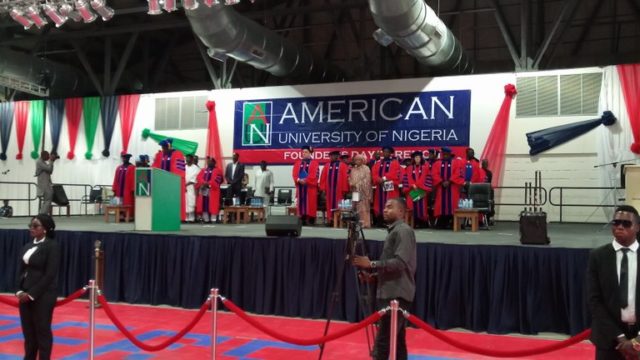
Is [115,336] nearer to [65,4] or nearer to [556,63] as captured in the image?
[65,4]

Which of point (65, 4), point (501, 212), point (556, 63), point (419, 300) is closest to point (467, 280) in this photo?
point (419, 300)

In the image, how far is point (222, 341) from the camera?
644 centimetres

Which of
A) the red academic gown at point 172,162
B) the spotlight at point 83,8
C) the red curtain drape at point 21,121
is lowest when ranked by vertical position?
the red academic gown at point 172,162

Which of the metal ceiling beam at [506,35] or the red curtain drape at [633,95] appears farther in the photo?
the metal ceiling beam at [506,35]

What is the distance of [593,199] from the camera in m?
13.0

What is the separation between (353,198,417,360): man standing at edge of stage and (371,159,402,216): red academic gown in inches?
258

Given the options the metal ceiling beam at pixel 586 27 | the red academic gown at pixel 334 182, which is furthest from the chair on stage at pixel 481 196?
the metal ceiling beam at pixel 586 27

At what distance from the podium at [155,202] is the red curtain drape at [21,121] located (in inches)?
422

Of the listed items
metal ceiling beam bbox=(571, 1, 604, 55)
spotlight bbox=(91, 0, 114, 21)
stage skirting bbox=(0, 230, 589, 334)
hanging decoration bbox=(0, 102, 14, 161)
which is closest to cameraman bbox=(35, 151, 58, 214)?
stage skirting bbox=(0, 230, 589, 334)

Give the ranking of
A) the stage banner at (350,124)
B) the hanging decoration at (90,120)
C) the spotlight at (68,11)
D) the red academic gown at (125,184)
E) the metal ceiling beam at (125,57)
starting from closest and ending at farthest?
the spotlight at (68,11) → the red academic gown at (125,184) → the stage banner at (350,124) → the metal ceiling beam at (125,57) → the hanging decoration at (90,120)

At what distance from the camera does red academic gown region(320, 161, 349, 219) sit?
453 inches

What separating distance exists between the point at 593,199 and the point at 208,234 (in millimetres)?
8519

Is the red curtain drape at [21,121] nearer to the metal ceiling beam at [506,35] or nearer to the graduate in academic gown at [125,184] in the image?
the graduate in academic gown at [125,184]

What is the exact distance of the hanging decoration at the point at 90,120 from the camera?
57.3ft
